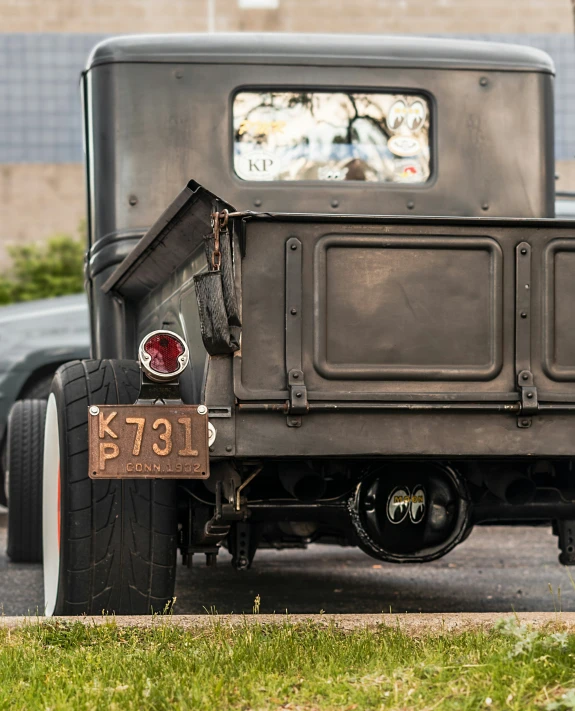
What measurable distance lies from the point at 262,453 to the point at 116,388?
0.67 m

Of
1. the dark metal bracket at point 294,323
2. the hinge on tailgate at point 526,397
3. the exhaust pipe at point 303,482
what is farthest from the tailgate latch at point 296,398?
the hinge on tailgate at point 526,397

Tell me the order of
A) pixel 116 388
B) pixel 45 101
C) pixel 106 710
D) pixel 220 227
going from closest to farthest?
pixel 106 710, pixel 220 227, pixel 116 388, pixel 45 101

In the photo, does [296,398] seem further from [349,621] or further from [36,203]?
[36,203]

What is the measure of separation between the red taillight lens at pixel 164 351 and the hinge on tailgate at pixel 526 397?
43.3 inches

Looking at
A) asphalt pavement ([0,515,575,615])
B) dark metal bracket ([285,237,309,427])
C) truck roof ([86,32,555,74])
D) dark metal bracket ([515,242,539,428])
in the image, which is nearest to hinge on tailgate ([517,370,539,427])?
dark metal bracket ([515,242,539,428])

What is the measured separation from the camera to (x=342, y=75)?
5.75 metres

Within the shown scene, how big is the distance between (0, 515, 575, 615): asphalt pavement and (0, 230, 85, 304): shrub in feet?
66.8

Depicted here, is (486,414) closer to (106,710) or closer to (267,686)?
(267,686)

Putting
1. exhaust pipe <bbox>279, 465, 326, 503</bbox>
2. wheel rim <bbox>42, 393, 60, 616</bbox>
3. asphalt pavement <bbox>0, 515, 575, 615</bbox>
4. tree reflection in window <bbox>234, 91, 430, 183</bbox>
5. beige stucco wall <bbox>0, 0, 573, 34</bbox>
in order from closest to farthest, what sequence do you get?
exhaust pipe <bbox>279, 465, 326, 503</bbox>, wheel rim <bbox>42, 393, 60, 616</bbox>, tree reflection in window <bbox>234, 91, 430, 183</bbox>, asphalt pavement <bbox>0, 515, 575, 615</bbox>, beige stucco wall <bbox>0, 0, 573, 34</bbox>

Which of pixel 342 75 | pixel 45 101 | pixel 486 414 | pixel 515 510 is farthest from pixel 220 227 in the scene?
pixel 45 101

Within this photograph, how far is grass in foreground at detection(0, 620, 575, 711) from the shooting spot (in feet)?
10.3

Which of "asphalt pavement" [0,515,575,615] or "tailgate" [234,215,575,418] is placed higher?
"tailgate" [234,215,575,418]

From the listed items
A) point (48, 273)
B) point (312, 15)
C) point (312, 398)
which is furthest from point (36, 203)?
point (312, 398)

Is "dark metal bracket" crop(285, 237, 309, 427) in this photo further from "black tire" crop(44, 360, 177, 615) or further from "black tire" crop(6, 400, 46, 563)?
"black tire" crop(6, 400, 46, 563)
